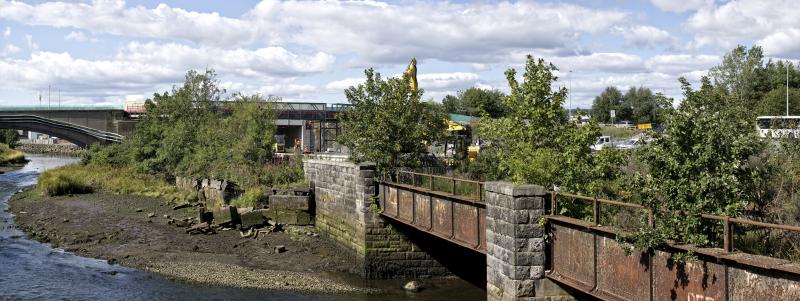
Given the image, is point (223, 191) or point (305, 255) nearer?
point (305, 255)

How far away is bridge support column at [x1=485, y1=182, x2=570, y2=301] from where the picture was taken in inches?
556

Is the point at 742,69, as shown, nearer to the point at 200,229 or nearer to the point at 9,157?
the point at 200,229

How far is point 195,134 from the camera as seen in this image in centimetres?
5303

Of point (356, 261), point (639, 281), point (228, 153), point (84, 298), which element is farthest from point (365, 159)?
point (228, 153)

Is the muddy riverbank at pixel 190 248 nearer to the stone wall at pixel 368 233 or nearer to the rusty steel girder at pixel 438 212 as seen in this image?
the stone wall at pixel 368 233

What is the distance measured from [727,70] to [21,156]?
9063 centimetres

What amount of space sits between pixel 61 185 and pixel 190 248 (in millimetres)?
24432

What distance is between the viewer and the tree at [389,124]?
26.2m

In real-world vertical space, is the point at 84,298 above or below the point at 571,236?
below

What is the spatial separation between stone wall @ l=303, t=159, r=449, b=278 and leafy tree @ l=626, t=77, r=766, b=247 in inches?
524

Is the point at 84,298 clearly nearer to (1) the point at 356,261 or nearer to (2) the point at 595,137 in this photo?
(1) the point at 356,261

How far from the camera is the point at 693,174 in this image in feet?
33.5

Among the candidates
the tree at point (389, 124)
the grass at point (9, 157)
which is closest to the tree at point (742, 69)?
the tree at point (389, 124)

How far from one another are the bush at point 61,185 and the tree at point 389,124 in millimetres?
26683
